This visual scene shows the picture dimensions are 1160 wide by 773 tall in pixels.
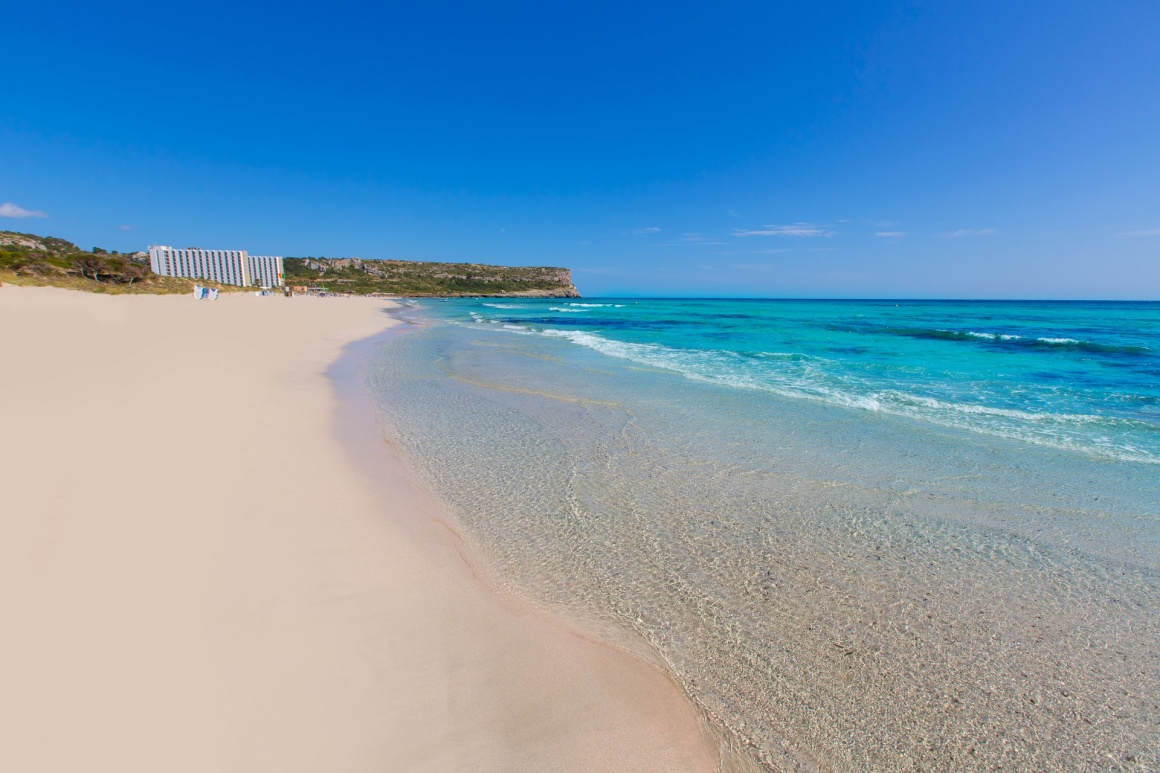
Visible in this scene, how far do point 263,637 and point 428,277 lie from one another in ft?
453

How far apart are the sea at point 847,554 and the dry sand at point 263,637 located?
0.46 m

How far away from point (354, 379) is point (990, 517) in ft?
40.5

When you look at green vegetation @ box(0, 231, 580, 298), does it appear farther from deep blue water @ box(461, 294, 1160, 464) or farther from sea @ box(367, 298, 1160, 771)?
sea @ box(367, 298, 1160, 771)

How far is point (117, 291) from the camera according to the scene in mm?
35156

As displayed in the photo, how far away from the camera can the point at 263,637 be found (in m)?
2.93

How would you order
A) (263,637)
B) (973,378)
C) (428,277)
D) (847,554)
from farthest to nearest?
(428,277), (973,378), (847,554), (263,637)

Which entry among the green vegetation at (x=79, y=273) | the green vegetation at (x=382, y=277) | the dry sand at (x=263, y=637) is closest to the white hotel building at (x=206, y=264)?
the green vegetation at (x=382, y=277)

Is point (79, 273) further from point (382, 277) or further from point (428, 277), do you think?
point (428, 277)

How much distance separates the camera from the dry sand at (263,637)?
7.47 ft

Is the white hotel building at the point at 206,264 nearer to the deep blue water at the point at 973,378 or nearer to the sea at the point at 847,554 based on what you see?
the deep blue water at the point at 973,378

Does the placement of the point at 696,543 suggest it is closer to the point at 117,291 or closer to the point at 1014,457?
Result: the point at 1014,457

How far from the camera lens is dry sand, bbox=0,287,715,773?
228 centimetres

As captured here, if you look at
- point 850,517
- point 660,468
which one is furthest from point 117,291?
point 850,517

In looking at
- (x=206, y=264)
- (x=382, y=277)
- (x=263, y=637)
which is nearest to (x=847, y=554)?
(x=263, y=637)
